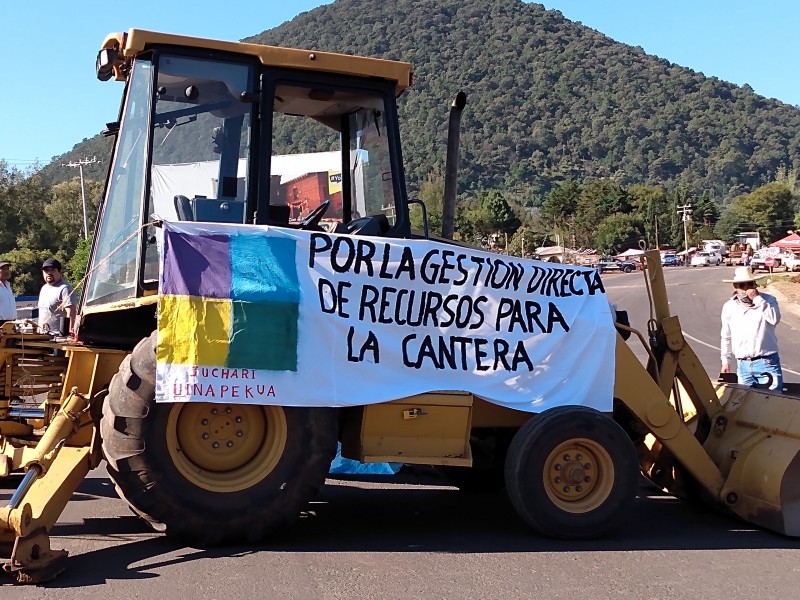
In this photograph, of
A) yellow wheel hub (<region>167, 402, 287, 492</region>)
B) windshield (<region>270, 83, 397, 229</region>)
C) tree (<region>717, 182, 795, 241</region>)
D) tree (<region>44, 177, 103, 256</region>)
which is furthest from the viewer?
tree (<region>717, 182, 795, 241</region>)

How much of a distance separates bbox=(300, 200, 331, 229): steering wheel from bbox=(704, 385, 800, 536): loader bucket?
342 centimetres

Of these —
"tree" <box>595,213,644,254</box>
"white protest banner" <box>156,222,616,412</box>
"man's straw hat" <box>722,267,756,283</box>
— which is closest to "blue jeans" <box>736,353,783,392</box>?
"man's straw hat" <box>722,267,756,283</box>

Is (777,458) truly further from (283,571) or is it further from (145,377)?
(145,377)

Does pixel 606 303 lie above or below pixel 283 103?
below

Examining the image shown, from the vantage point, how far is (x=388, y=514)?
683 cm

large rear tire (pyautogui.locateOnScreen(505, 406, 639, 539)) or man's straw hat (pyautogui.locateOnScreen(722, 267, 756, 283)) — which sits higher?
man's straw hat (pyautogui.locateOnScreen(722, 267, 756, 283))

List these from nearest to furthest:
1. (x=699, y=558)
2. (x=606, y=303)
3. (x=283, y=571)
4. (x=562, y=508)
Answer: (x=283, y=571)
(x=699, y=558)
(x=562, y=508)
(x=606, y=303)

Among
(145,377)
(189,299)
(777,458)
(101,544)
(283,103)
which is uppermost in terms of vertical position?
(283,103)

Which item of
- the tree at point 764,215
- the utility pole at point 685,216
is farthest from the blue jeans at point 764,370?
the tree at point 764,215

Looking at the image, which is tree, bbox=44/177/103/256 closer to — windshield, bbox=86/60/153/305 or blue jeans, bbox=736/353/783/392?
blue jeans, bbox=736/353/783/392

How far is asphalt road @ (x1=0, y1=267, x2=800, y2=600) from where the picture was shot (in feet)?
16.1

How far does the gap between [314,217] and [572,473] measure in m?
2.51

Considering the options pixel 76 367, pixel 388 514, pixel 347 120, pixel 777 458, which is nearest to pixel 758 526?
pixel 777 458

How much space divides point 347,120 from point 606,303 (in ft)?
7.72
